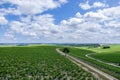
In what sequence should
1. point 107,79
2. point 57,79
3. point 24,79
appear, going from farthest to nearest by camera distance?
point 107,79 → point 57,79 → point 24,79

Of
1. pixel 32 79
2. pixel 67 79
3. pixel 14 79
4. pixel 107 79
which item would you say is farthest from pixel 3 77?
pixel 107 79

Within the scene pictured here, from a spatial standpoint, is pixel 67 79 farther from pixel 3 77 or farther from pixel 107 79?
pixel 3 77

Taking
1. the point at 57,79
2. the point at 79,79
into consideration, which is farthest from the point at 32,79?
the point at 79,79

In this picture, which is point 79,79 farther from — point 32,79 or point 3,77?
point 3,77

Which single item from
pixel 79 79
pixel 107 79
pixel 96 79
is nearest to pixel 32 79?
pixel 79 79

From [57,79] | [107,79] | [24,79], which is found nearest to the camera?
[24,79]

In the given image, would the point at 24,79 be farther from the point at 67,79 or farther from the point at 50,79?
the point at 67,79

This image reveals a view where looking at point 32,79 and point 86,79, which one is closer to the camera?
point 32,79

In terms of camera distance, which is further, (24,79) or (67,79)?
(67,79)
